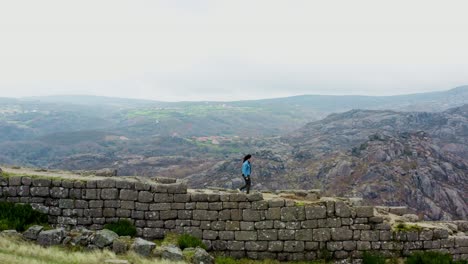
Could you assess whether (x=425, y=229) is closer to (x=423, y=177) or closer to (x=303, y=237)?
(x=303, y=237)

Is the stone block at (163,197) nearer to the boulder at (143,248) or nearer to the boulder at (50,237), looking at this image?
the boulder at (143,248)

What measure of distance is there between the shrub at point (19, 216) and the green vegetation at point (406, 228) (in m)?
15.1

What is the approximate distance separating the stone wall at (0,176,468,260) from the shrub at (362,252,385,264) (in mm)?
346

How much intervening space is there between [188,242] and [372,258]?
24.8 feet

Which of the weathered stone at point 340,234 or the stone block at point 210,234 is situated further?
the stone block at point 210,234

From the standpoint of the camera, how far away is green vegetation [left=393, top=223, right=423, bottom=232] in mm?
17484

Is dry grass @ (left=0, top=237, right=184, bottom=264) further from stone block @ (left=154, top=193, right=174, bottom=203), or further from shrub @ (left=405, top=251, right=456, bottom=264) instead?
shrub @ (left=405, top=251, right=456, bottom=264)

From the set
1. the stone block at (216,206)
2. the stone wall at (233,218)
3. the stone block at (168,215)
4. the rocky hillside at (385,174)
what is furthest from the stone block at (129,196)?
the rocky hillside at (385,174)

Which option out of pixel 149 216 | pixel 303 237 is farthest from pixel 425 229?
pixel 149 216

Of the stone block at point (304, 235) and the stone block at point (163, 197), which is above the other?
the stone block at point (163, 197)

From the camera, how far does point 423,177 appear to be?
167 feet

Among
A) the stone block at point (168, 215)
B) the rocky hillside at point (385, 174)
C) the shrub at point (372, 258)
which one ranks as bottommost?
the rocky hillside at point (385, 174)

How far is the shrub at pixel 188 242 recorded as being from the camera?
16641 millimetres

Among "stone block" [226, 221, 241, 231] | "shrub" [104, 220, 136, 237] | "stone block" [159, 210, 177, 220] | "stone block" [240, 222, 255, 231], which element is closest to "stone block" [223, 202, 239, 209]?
"stone block" [226, 221, 241, 231]
